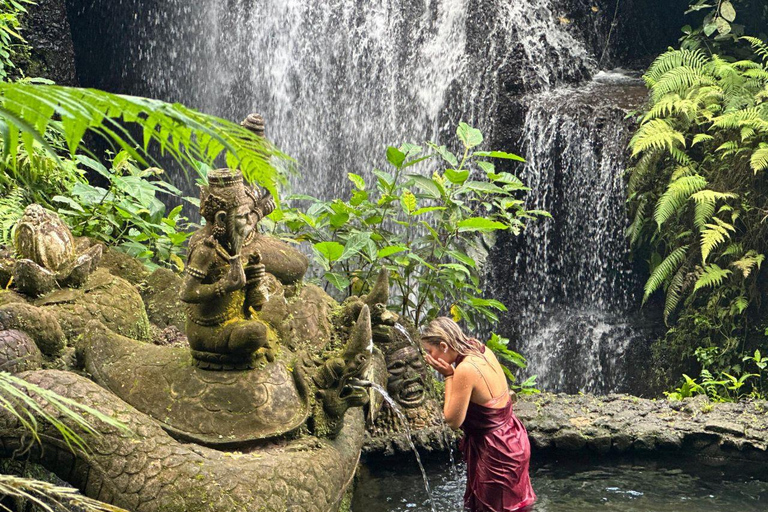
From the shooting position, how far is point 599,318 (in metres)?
Result: 10.4

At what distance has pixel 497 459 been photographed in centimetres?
492

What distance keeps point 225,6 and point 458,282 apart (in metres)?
7.86

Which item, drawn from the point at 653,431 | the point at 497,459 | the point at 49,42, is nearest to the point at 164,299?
the point at 497,459

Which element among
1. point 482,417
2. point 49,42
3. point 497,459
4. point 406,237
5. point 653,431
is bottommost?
point 653,431

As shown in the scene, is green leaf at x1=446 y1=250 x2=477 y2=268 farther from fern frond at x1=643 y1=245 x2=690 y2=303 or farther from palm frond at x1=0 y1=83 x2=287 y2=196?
palm frond at x1=0 y1=83 x2=287 y2=196

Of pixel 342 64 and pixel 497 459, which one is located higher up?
pixel 342 64

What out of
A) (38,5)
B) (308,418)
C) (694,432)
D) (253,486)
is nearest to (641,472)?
(694,432)

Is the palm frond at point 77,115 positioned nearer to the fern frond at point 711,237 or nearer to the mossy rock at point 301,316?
the mossy rock at point 301,316

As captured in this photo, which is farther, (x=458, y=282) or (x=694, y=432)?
(x=458, y=282)

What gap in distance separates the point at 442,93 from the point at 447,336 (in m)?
7.38

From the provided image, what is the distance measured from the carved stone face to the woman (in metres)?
1.29

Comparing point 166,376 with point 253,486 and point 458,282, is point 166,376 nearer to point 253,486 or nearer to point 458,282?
point 253,486

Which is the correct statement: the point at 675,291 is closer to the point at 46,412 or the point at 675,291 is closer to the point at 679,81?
the point at 679,81

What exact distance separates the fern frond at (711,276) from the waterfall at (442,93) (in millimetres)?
1345
